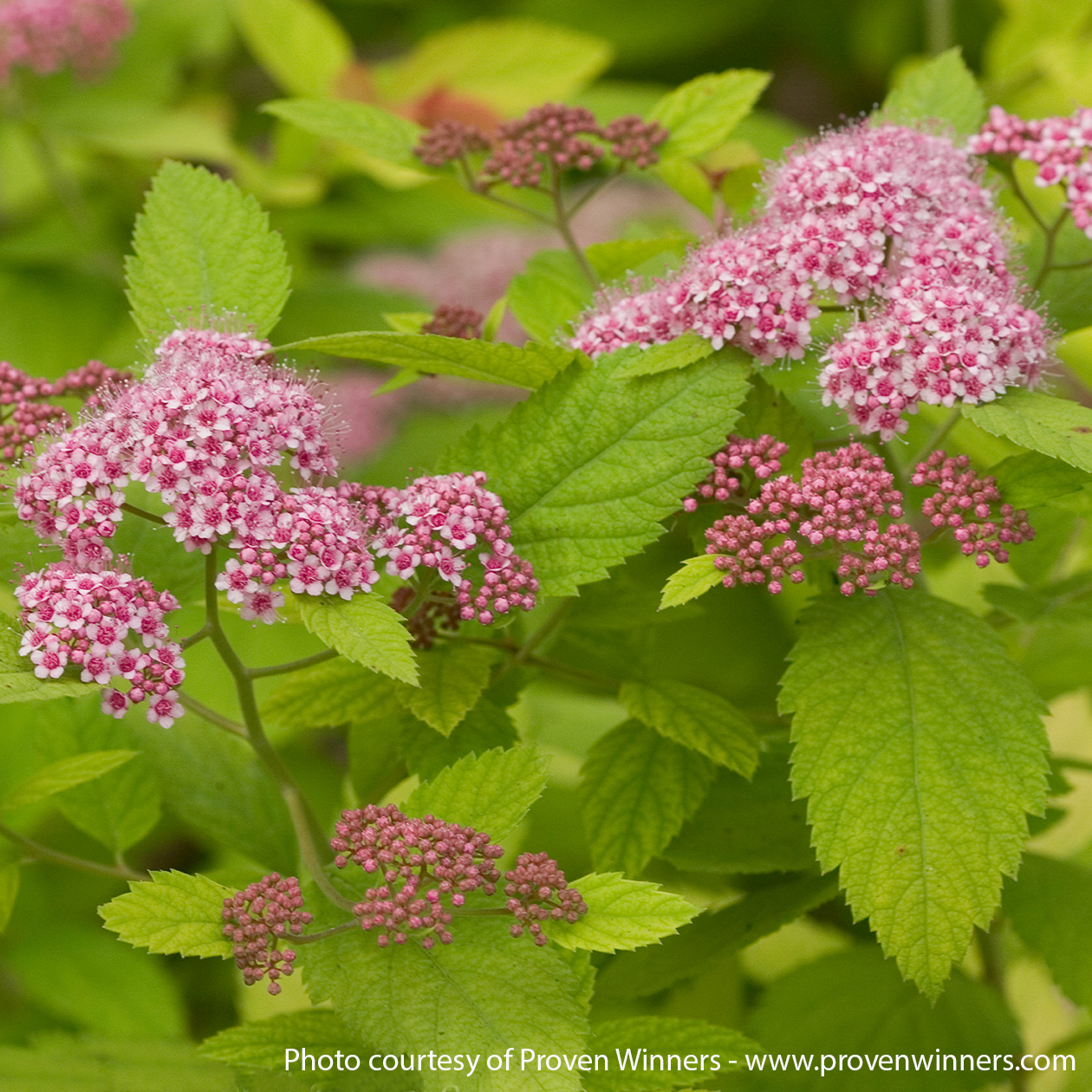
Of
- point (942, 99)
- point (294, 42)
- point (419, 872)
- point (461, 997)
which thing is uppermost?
point (294, 42)

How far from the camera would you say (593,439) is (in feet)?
4.23

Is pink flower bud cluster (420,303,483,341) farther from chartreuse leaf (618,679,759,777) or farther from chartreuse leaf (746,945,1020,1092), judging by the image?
chartreuse leaf (746,945,1020,1092)

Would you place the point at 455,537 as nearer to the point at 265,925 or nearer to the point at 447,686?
the point at 447,686

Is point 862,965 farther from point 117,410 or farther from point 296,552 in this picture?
point 117,410

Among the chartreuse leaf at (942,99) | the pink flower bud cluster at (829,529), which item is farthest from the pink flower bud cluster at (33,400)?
the chartreuse leaf at (942,99)

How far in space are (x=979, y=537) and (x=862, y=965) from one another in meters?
0.76

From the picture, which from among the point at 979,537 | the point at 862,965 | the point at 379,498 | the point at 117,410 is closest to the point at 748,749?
the point at 979,537

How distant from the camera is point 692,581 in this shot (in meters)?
1.17

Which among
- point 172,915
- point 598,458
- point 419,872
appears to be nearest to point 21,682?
point 172,915

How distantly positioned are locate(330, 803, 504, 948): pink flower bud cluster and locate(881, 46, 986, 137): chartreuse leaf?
1053 millimetres

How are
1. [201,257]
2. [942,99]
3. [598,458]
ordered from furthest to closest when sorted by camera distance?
[942,99] < [201,257] < [598,458]

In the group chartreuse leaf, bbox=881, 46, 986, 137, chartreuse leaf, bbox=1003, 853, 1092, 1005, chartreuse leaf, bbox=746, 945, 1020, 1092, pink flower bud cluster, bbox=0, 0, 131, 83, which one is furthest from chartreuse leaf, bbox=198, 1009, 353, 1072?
pink flower bud cluster, bbox=0, 0, 131, 83

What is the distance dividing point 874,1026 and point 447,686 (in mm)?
804

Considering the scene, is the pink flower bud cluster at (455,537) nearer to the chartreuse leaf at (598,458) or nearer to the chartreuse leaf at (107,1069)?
the chartreuse leaf at (598,458)
